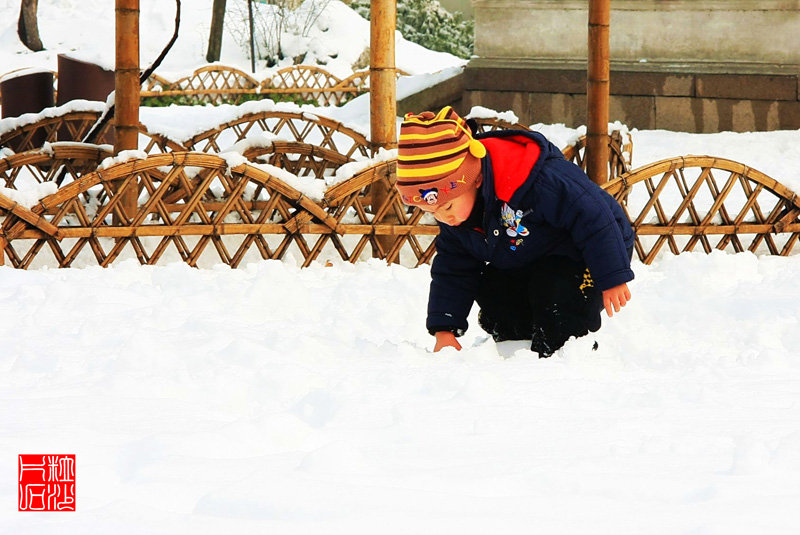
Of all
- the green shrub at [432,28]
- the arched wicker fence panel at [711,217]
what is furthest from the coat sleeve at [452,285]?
the green shrub at [432,28]

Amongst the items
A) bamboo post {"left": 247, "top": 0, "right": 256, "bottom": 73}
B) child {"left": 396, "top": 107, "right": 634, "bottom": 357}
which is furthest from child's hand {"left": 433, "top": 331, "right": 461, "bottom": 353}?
bamboo post {"left": 247, "top": 0, "right": 256, "bottom": 73}

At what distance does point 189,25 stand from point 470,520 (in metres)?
23.8

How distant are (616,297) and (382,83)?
2680 mm

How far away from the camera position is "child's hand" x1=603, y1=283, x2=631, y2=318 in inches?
118

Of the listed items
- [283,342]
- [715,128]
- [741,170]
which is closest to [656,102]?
[715,128]

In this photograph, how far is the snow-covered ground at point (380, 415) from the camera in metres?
1.79

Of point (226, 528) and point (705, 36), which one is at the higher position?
point (705, 36)

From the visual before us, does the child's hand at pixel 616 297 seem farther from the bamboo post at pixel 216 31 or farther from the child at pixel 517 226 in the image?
the bamboo post at pixel 216 31

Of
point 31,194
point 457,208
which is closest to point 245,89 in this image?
point 31,194

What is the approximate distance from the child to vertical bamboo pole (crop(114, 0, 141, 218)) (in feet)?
7.27

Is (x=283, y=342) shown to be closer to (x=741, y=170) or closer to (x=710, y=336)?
(x=710, y=336)

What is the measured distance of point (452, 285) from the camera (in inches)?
131

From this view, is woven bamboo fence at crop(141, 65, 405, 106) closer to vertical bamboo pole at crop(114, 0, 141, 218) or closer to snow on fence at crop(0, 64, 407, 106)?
snow on fence at crop(0, 64, 407, 106)

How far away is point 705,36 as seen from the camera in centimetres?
959
